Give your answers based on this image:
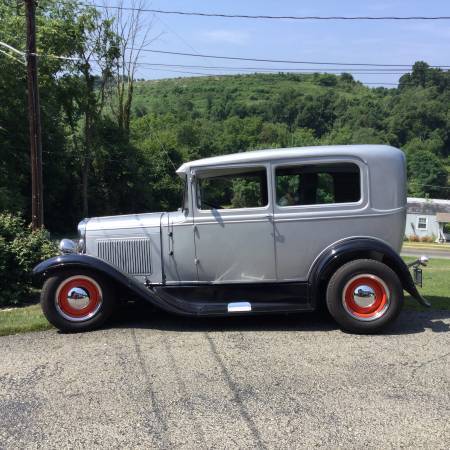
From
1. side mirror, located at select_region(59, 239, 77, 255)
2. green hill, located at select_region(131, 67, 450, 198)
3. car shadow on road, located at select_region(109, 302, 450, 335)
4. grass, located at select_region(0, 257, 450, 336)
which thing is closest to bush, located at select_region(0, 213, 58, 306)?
grass, located at select_region(0, 257, 450, 336)

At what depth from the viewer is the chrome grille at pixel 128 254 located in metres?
6.04

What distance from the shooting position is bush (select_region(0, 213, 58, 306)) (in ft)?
24.2

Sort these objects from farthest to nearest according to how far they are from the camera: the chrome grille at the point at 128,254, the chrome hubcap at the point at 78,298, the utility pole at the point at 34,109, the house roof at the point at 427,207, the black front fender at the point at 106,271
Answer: the house roof at the point at 427,207 < the utility pole at the point at 34,109 < the chrome grille at the point at 128,254 < the chrome hubcap at the point at 78,298 < the black front fender at the point at 106,271

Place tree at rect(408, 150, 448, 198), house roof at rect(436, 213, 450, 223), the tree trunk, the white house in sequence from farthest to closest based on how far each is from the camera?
tree at rect(408, 150, 448, 198), the white house, house roof at rect(436, 213, 450, 223), the tree trunk

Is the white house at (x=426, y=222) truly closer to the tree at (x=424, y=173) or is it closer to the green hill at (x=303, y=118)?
the green hill at (x=303, y=118)

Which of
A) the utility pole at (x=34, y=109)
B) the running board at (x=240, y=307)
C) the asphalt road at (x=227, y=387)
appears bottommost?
the asphalt road at (x=227, y=387)

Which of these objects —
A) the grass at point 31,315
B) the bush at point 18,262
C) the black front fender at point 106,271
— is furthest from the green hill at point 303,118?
the black front fender at point 106,271

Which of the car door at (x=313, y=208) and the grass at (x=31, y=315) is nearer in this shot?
the car door at (x=313, y=208)

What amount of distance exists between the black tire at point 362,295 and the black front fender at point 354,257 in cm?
10

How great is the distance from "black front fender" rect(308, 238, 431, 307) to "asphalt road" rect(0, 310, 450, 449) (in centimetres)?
56

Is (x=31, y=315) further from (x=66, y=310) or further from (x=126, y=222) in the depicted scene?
(x=126, y=222)

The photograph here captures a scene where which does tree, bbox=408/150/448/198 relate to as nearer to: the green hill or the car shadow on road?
the green hill

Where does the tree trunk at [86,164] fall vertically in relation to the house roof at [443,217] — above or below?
above

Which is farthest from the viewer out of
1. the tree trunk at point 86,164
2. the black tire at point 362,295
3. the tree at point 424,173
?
the tree at point 424,173
